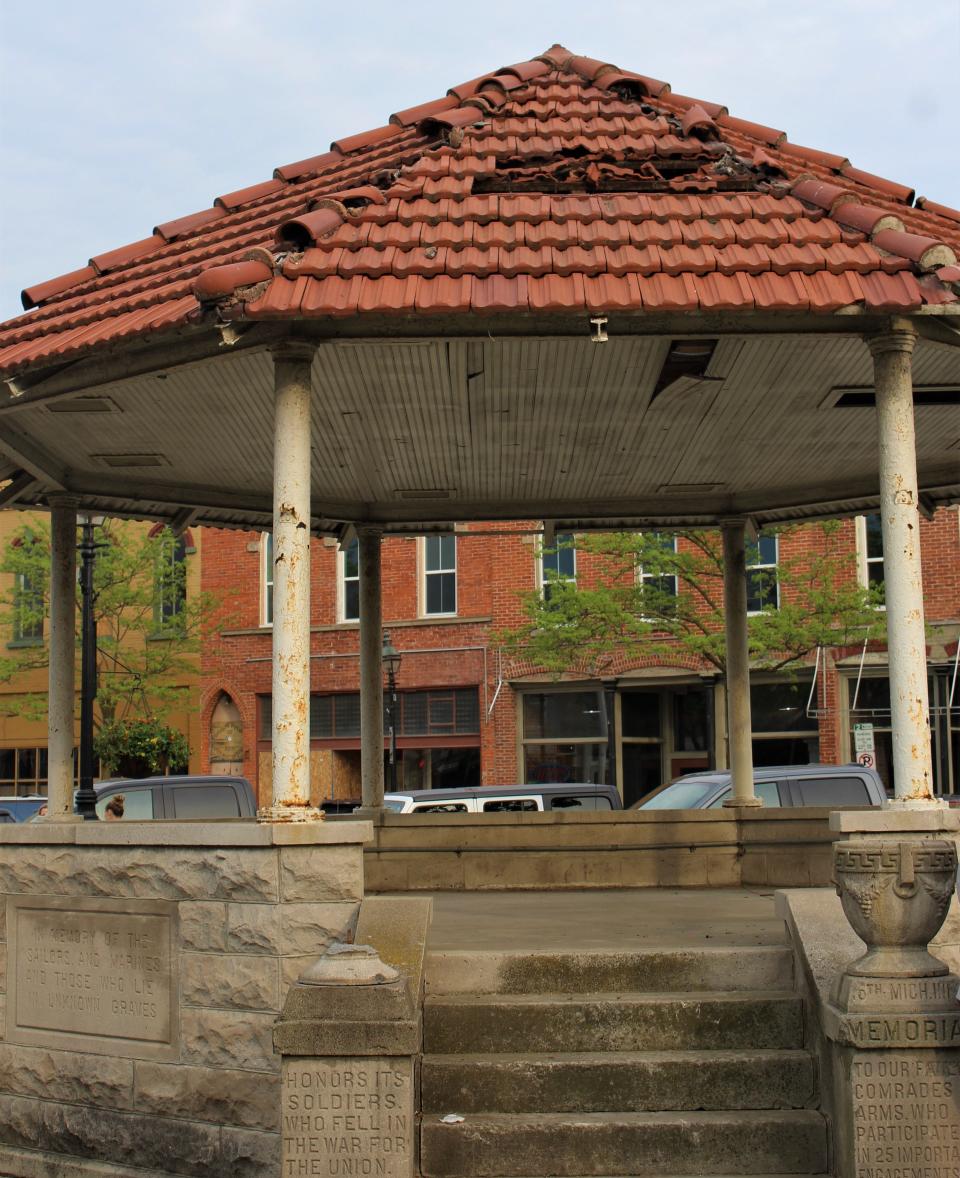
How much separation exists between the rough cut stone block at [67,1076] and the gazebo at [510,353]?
1.75 metres

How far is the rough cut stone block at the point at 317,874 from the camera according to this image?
298 inches

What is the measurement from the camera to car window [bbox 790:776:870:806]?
666 inches

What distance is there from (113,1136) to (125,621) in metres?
32.6

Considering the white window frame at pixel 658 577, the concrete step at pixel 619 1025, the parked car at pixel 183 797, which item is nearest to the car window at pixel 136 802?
the parked car at pixel 183 797

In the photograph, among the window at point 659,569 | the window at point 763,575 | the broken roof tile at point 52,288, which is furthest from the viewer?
the window at point 763,575

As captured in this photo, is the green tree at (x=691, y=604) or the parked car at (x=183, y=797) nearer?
the parked car at (x=183, y=797)

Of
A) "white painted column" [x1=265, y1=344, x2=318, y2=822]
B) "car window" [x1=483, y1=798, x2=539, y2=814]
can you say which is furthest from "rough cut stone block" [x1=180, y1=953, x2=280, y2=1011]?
"car window" [x1=483, y1=798, x2=539, y2=814]

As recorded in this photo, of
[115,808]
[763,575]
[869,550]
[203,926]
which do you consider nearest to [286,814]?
[203,926]

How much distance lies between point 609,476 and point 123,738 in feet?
88.1

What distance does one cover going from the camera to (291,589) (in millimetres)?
8109

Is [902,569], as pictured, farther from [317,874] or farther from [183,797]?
[183,797]

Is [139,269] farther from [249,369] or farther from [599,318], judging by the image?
[599,318]

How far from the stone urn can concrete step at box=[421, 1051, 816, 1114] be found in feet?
3.08

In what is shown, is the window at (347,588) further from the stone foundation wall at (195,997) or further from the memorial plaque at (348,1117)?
the memorial plaque at (348,1117)
